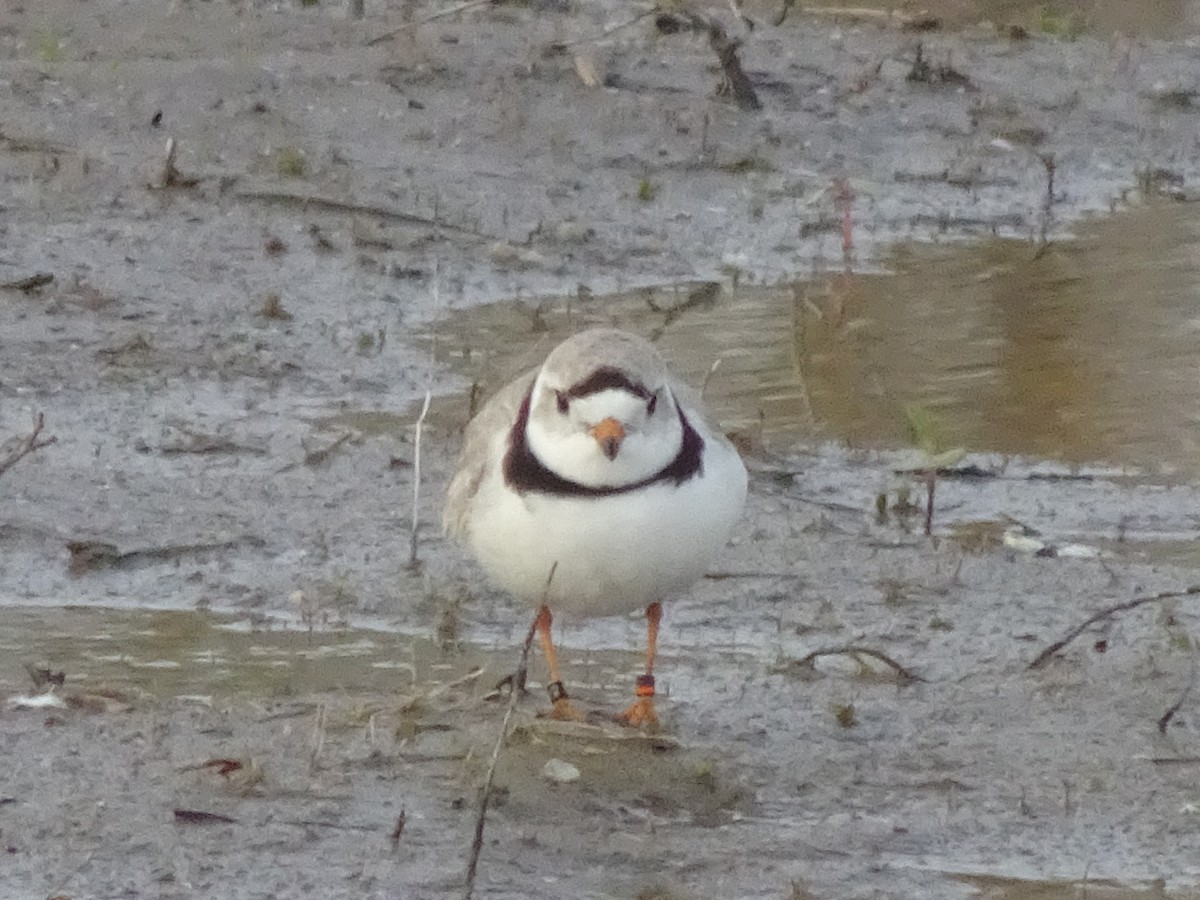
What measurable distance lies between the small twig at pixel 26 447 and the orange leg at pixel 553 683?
161cm

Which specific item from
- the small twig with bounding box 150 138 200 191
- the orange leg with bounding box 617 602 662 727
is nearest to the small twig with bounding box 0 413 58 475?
the orange leg with bounding box 617 602 662 727

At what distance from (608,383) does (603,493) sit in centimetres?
23

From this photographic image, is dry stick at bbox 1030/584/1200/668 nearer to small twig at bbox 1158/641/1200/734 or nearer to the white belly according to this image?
small twig at bbox 1158/641/1200/734

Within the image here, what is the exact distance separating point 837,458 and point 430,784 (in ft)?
8.95

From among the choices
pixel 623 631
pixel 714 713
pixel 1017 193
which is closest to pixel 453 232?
pixel 1017 193

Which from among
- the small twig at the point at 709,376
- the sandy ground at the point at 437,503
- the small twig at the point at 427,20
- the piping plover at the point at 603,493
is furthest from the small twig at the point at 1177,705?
the small twig at the point at 427,20

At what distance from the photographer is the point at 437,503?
736 cm

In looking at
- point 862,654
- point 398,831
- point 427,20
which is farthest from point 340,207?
point 398,831

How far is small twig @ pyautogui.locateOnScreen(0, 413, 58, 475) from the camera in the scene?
6.88 meters

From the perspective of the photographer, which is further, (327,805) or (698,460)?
(698,460)

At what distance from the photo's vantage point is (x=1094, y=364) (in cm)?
887

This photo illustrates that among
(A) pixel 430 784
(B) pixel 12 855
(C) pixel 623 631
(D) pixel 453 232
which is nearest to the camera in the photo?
(B) pixel 12 855

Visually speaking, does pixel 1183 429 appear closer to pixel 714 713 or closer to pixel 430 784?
pixel 714 713

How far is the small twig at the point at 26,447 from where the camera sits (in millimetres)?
6883
